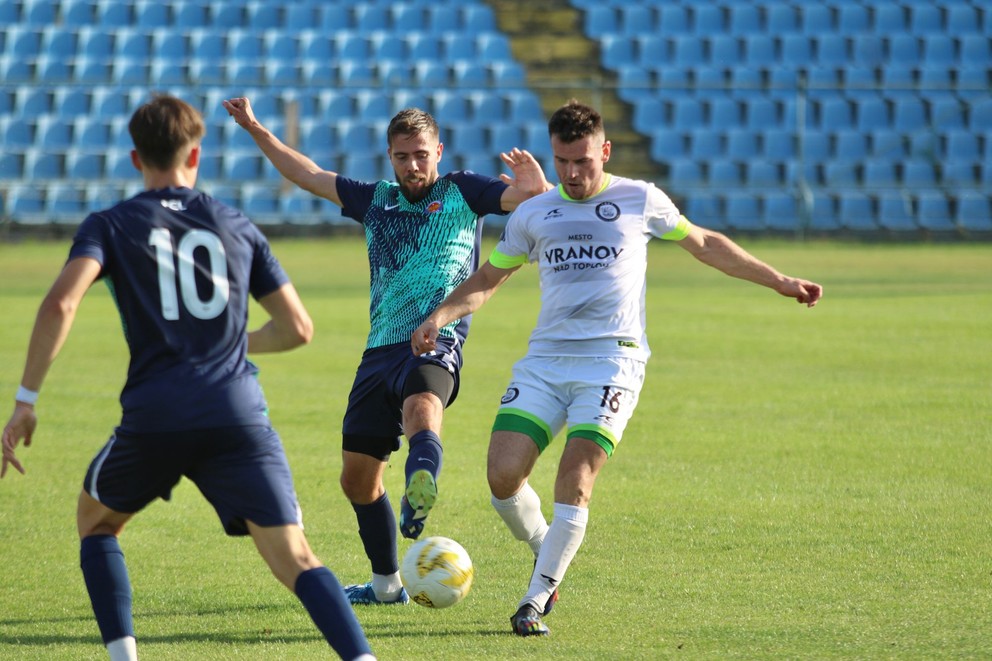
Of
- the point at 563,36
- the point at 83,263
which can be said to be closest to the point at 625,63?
the point at 563,36

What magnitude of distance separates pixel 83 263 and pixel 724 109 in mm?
25366

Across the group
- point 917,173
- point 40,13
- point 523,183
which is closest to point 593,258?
point 523,183

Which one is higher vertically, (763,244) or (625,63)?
(625,63)

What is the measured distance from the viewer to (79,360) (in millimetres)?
12961

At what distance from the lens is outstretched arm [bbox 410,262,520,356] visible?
538cm

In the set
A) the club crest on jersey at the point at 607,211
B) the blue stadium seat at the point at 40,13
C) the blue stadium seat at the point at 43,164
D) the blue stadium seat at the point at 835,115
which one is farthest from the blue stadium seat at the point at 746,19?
the club crest on jersey at the point at 607,211

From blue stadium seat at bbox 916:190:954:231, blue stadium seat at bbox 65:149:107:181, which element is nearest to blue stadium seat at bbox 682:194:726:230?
blue stadium seat at bbox 916:190:954:231

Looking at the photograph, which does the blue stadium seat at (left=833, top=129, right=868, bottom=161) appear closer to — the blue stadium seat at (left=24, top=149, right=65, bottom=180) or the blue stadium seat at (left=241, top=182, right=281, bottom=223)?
the blue stadium seat at (left=241, top=182, right=281, bottom=223)

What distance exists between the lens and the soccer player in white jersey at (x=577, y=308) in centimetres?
533

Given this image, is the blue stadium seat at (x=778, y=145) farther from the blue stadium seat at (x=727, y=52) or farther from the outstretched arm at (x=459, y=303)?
the outstretched arm at (x=459, y=303)

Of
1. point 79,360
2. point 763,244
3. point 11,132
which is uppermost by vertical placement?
point 11,132

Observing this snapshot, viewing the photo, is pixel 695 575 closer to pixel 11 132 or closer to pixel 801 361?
pixel 801 361

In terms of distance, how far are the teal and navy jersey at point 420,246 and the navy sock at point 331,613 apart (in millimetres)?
2009

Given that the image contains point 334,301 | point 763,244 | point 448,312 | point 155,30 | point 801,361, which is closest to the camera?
point 448,312
